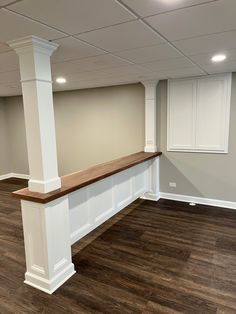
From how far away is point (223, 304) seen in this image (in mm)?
2068

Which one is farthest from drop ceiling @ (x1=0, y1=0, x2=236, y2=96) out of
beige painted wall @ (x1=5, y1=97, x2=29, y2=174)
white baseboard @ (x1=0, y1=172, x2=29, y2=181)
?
white baseboard @ (x1=0, y1=172, x2=29, y2=181)

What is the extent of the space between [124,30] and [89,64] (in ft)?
3.85

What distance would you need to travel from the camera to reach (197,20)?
1.69 m

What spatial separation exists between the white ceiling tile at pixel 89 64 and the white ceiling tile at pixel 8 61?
1.52 ft

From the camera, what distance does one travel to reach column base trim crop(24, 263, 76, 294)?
89.0 inches

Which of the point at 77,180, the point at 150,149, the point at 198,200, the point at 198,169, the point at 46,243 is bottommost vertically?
the point at 198,200

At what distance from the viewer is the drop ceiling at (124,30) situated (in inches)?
57.2

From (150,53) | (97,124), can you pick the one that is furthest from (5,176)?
(150,53)

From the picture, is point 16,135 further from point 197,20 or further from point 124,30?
point 197,20

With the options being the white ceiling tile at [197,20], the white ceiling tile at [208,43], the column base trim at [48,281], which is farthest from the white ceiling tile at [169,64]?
the column base trim at [48,281]

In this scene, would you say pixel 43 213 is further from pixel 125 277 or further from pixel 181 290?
pixel 181 290

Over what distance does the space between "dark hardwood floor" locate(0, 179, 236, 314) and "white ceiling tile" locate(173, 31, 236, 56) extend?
2314mm

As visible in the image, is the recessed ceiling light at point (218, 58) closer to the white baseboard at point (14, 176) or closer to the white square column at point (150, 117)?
the white square column at point (150, 117)

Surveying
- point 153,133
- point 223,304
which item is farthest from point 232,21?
point 153,133
